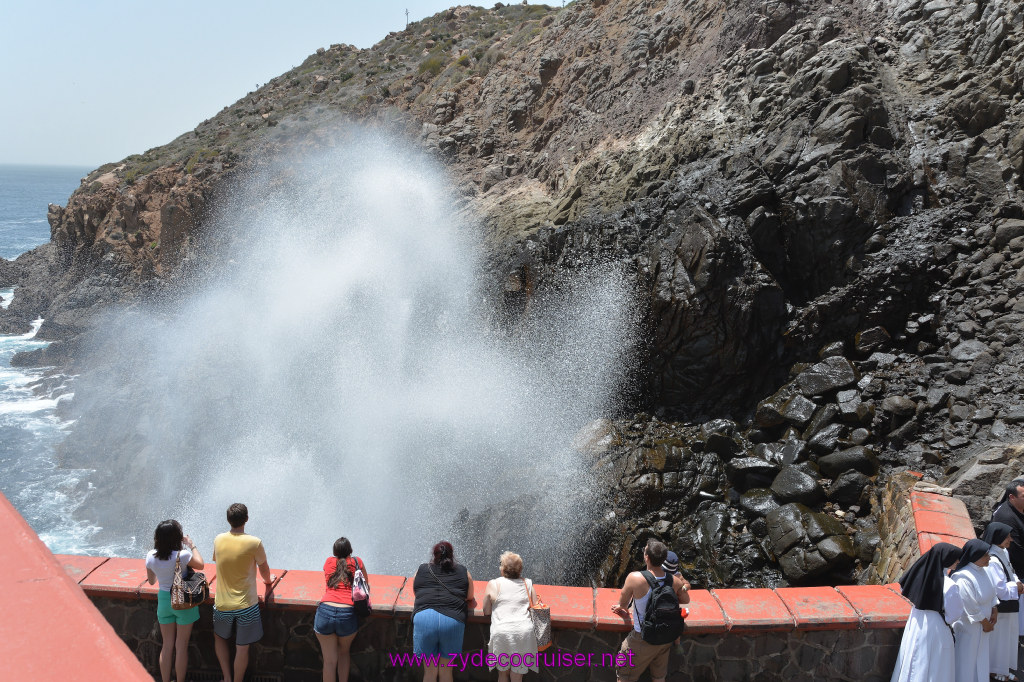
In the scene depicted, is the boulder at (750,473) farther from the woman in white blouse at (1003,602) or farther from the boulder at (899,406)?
the woman in white blouse at (1003,602)

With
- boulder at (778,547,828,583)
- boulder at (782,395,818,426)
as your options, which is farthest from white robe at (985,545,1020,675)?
boulder at (782,395,818,426)

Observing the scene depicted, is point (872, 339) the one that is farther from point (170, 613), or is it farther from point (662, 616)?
point (170, 613)

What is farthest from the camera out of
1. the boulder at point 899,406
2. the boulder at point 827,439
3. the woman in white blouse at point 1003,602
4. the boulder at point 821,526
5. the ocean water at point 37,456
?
the ocean water at point 37,456

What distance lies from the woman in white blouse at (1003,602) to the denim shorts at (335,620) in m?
4.20

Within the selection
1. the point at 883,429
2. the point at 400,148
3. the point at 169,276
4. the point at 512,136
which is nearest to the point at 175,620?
the point at 883,429

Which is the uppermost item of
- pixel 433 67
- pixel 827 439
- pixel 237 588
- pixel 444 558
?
pixel 433 67

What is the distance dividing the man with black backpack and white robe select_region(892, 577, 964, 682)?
1451 millimetres

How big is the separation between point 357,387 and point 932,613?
1311 centimetres

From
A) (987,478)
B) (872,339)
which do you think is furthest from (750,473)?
(987,478)

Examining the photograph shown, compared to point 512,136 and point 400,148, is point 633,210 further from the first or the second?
point 400,148

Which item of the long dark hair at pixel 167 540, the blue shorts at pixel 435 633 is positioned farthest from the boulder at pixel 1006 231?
the long dark hair at pixel 167 540

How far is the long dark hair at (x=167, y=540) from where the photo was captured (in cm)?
436

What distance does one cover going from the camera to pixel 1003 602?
439cm

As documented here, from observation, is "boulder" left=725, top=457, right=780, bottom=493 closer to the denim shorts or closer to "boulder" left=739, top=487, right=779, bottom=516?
"boulder" left=739, top=487, right=779, bottom=516
